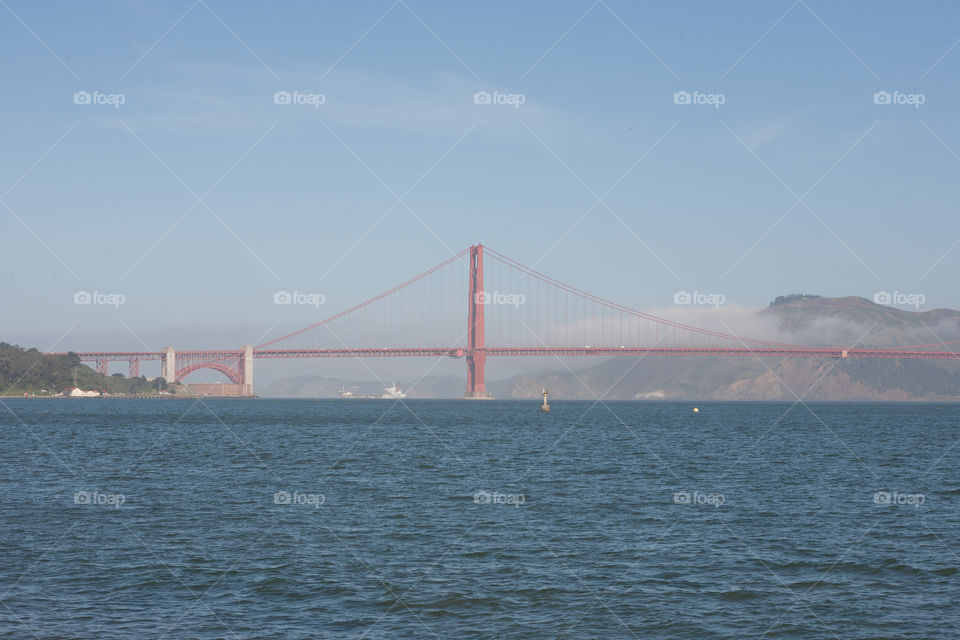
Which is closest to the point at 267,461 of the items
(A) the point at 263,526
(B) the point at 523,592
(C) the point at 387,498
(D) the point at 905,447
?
(C) the point at 387,498

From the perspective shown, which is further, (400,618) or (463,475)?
(463,475)

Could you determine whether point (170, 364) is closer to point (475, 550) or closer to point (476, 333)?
point (476, 333)

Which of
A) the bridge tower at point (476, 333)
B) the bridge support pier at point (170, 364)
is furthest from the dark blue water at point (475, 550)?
the bridge support pier at point (170, 364)

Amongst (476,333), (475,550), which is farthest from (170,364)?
(475,550)

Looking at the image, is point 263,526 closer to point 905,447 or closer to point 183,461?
point 183,461

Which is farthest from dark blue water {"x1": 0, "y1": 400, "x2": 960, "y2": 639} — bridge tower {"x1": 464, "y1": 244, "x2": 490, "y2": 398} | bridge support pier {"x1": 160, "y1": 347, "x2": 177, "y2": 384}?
bridge support pier {"x1": 160, "y1": 347, "x2": 177, "y2": 384}

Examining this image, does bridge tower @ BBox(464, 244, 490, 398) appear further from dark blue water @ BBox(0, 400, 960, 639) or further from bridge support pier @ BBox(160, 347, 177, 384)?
dark blue water @ BBox(0, 400, 960, 639)

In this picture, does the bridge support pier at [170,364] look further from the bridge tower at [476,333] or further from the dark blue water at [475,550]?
the dark blue water at [475,550]

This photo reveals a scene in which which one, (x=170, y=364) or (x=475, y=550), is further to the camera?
(x=170, y=364)
